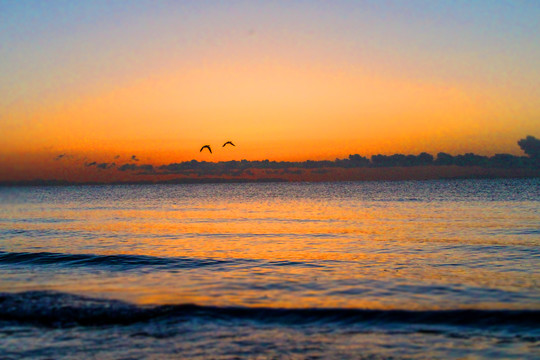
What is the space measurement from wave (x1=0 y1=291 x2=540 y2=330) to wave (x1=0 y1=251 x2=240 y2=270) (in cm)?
864

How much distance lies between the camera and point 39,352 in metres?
12.1

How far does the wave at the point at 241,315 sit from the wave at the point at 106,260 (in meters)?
8.64

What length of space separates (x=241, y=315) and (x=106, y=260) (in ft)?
47.4

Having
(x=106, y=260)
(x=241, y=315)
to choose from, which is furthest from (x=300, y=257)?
(x=241, y=315)

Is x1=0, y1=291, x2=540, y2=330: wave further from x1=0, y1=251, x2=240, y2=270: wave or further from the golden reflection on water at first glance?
x1=0, y1=251, x2=240, y2=270: wave

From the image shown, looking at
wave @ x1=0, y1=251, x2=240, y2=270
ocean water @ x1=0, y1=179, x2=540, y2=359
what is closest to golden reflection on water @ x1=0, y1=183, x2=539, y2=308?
ocean water @ x1=0, y1=179, x2=540, y2=359

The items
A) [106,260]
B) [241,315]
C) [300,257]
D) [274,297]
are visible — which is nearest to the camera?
[241,315]

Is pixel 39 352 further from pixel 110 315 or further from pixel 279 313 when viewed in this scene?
pixel 279 313

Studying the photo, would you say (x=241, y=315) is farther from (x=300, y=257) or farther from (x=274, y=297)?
(x=300, y=257)

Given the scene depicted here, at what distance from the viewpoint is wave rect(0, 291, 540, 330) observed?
14.8 metres

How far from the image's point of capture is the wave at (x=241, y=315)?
14.8 metres

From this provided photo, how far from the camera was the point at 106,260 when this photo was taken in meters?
27.4

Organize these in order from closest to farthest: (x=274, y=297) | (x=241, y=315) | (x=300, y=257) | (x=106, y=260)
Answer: (x=241, y=315)
(x=274, y=297)
(x=300, y=257)
(x=106, y=260)

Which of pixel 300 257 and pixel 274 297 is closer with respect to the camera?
pixel 274 297
